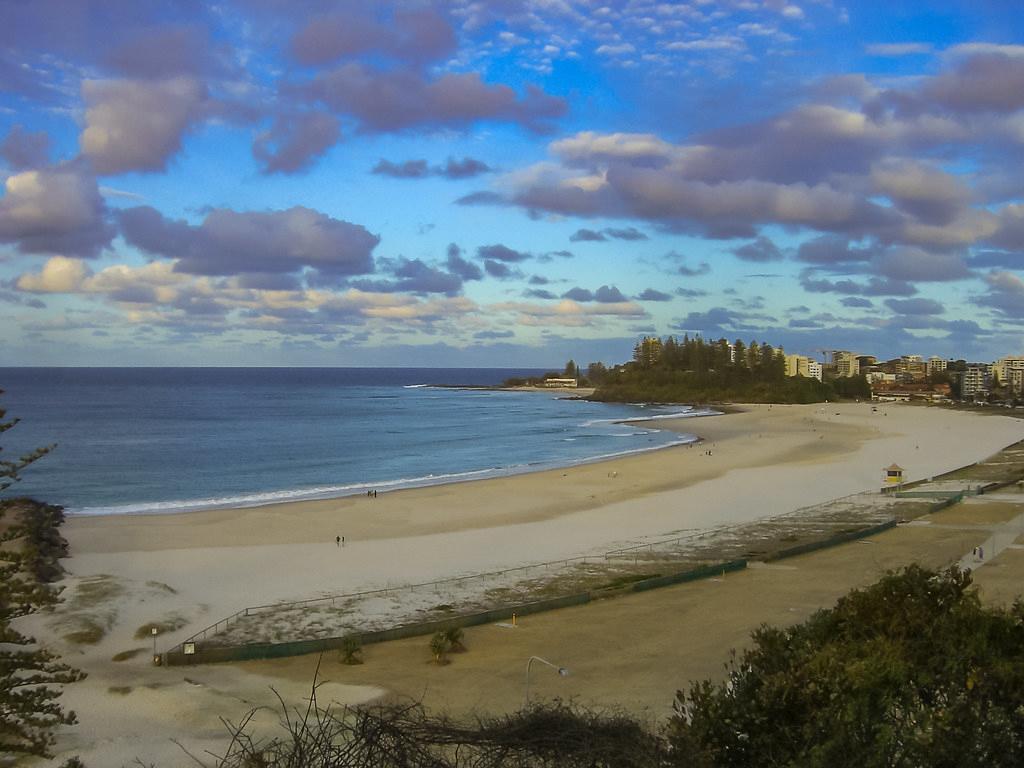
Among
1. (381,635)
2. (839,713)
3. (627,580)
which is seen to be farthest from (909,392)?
(839,713)

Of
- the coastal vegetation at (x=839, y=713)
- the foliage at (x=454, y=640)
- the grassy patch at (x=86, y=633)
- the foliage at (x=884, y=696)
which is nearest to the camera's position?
the coastal vegetation at (x=839, y=713)

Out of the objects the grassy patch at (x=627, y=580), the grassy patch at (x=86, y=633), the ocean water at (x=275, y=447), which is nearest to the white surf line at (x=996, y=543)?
the grassy patch at (x=627, y=580)

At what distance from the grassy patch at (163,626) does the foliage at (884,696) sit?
1614 cm

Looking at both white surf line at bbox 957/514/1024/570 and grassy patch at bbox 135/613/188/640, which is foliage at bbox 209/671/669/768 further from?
white surf line at bbox 957/514/1024/570

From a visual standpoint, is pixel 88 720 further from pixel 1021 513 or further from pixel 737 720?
pixel 1021 513

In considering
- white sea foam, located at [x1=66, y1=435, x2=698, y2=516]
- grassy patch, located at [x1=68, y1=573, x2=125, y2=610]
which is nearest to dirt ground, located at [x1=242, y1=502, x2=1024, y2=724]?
grassy patch, located at [x1=68, y1=573, x2=125, y2=610]

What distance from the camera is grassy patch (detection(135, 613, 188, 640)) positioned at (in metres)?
20.3

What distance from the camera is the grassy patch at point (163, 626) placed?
798 inches

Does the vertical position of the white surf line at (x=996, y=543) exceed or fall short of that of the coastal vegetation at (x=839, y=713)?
it falls short

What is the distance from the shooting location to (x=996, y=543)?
27953 millimetres

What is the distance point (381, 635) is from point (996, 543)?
20.3 m

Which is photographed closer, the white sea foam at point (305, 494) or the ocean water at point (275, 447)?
the white sea foam at point (305, 494)

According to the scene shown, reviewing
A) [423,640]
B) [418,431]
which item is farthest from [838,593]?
[418,431]

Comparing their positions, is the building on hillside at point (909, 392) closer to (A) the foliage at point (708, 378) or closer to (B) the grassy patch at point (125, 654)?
(A) the foliage at point (708, 378)
